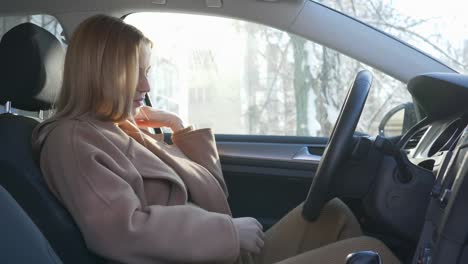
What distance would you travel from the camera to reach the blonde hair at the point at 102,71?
168 cm

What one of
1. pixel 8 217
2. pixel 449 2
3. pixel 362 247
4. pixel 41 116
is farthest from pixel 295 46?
pixel 8 217

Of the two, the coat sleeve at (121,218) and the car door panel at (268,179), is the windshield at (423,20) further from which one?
the coat sleeve at (121,218)

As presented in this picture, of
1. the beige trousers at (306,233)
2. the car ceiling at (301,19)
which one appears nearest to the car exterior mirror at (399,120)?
the car ceiling at (301,19)

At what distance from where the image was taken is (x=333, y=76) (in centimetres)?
294

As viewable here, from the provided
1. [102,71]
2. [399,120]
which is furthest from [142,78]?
[399,120]

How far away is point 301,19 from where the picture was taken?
2.36 m

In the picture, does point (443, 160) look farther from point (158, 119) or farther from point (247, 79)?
point (247, 79)

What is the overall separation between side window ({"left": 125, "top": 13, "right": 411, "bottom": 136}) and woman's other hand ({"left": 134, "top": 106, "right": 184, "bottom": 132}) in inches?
18.7

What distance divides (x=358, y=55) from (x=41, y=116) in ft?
3.57

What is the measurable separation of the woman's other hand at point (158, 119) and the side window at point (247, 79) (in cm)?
48

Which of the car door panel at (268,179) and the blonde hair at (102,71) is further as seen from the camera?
the car door panel at (268,179)

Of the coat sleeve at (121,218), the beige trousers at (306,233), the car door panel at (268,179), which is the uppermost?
the coat sleeve at (121,218)

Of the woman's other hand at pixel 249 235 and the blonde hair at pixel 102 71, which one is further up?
the blonde hair at pixel 102 71

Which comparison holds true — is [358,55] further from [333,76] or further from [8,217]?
[8,217]
